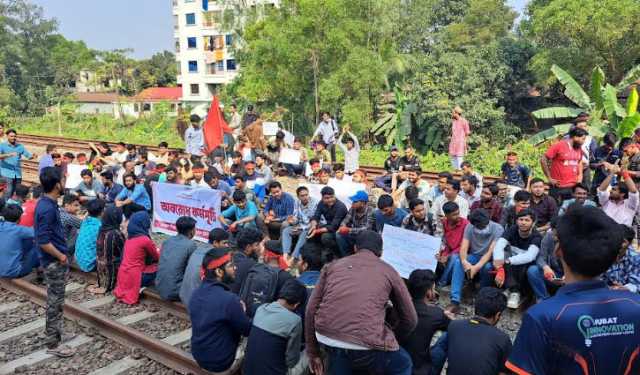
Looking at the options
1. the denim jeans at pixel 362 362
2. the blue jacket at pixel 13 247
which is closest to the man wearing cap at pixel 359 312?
the denim jeans at pixel 362 362

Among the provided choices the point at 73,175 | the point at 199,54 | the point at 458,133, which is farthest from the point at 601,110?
the point at 199,54

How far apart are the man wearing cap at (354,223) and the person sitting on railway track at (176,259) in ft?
7.23

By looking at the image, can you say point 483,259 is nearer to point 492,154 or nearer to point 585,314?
point 585,314

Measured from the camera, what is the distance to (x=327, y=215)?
29.1 ft

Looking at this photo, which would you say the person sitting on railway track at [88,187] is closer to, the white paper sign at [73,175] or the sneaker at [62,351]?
the white paper sign at [73,175]

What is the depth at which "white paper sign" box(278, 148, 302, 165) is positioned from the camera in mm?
15398

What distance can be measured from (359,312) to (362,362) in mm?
394

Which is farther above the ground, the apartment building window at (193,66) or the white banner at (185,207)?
the apartment building window at (193,66)

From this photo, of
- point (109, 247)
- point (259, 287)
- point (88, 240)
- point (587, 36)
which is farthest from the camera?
point (587, 36)

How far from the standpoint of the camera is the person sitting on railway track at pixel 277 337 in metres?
4.87

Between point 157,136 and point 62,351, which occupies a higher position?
point 157,136

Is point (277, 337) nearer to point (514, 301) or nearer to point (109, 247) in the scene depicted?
point (514, 301)

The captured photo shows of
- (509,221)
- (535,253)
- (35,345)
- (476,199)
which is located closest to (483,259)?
(535,253)

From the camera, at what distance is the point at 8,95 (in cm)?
5278
